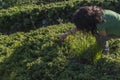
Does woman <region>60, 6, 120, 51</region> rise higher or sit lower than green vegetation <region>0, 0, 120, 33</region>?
higher

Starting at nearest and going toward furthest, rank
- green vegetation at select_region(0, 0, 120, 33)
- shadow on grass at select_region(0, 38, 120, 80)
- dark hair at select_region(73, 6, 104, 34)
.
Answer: dark hair at select_region(73, 6, 104, 34)
shadow on grass at select_region(0, 38, 120, 80)
green vegetation at select_region(0, 0, 120, 33)

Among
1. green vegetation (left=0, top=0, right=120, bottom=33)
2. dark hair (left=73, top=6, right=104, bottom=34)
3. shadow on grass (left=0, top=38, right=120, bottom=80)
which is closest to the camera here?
dark hair (left=73, top=6, right=104, bottom=34)

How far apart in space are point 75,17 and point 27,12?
2351 mm

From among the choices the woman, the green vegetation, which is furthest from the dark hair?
the green vegetation

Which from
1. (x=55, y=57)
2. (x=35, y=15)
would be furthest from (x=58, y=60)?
(x=35, y=15)

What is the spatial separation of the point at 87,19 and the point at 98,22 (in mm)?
177

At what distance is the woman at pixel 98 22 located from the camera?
5.00 metres

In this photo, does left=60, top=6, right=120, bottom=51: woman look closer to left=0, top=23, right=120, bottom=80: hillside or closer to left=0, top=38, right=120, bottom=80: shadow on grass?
left=0, top=23, right=120, bottom=80: hillside

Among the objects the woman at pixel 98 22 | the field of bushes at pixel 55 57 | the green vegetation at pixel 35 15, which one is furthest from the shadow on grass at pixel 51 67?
the green vegetation at pixel 35 15

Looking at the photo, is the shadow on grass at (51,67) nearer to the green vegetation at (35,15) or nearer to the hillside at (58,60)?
the hillside at (58,60)

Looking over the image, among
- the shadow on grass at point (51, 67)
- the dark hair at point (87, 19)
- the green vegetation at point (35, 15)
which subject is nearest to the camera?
the dark hair at point (87, 19)

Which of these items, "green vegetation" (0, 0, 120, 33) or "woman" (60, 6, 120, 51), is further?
"green vegetation" (0, 0, 120, 33)

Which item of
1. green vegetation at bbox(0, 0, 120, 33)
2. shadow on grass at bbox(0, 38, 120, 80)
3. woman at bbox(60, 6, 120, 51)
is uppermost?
woman at bbox(60, 6, 120, 51)

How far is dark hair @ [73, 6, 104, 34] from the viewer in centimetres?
499
